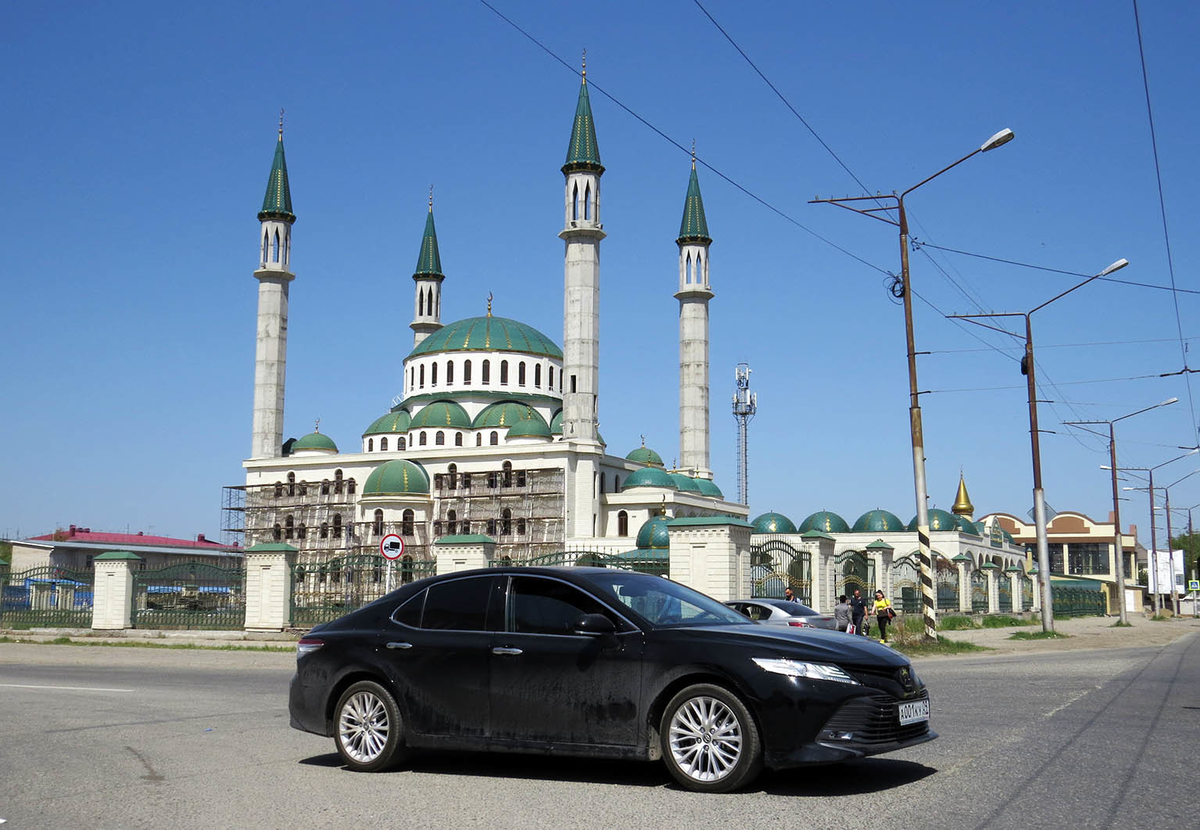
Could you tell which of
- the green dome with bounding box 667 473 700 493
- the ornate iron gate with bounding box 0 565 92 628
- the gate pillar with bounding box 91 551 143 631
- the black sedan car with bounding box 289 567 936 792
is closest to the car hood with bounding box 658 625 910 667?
the black sedan car with bounding box 289 567 936 792

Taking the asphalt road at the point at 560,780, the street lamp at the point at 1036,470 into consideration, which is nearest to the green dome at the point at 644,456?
the street lamp at the point at 1036,470

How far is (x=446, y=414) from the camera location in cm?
7475

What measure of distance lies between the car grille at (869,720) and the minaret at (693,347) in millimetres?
64041

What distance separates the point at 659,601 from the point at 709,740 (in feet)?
3.49

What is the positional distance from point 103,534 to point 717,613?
10221 cm

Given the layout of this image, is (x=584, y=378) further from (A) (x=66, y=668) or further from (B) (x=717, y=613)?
(B) (x=717, y=613)

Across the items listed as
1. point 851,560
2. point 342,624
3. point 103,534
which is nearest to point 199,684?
point 342,624

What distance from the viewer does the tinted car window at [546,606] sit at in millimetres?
7754

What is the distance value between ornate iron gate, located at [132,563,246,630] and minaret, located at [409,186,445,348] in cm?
5673

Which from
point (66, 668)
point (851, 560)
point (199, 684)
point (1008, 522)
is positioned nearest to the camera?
point (199, 684)

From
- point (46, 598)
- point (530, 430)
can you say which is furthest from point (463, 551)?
point (530, 430)

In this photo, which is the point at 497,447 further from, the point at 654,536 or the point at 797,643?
the point at 797,643

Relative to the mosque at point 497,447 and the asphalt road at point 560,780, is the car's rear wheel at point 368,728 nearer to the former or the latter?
the asphalt road at point 560,780

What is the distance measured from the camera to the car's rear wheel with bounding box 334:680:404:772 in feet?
26.5
